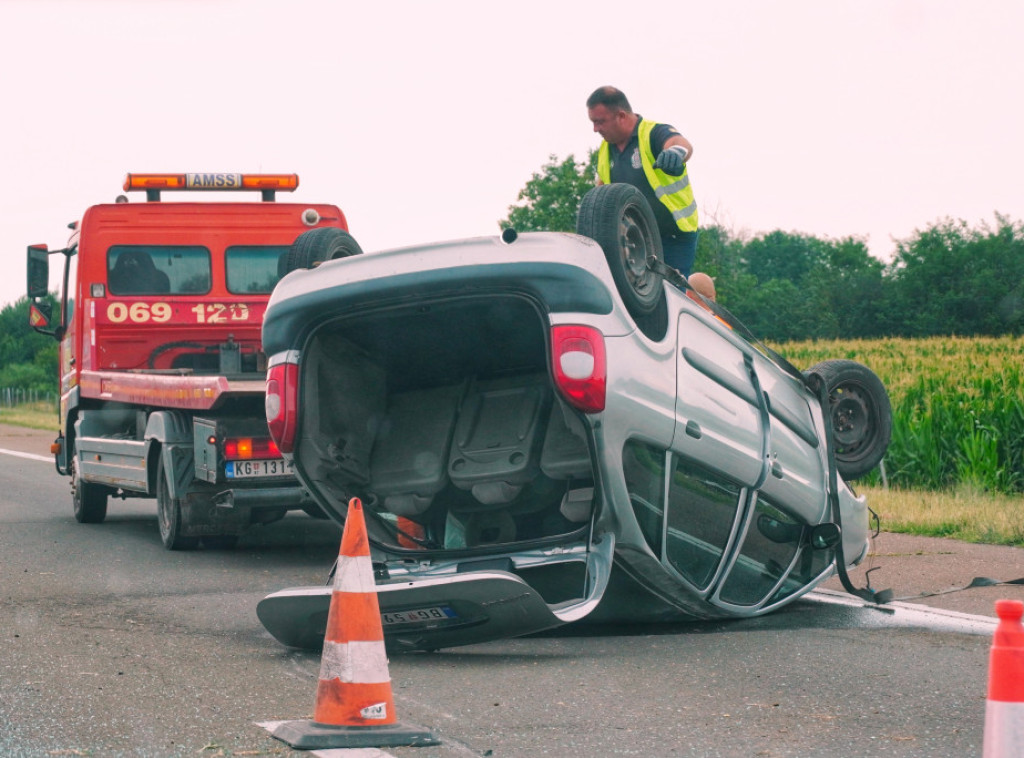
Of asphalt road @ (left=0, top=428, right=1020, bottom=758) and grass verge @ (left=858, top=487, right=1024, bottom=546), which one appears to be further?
grass verge @ (left=858, top=487, right=1024, bottom=546)

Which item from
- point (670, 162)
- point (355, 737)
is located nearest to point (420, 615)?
point (355, 737)

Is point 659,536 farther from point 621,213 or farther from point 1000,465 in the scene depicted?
point 1000,465

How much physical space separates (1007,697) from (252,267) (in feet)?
34.3

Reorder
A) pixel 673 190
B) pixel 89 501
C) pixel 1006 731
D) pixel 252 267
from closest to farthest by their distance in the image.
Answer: pixel 1006 731 < pixel 673 190 < pixel 89 501 < pixel 252 267

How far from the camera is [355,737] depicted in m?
4.59

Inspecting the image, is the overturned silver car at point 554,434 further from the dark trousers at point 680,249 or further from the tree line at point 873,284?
the tree line at point 873,284

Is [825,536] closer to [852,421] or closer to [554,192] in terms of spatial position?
[852,421]

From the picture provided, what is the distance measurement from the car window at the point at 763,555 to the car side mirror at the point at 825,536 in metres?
0.06

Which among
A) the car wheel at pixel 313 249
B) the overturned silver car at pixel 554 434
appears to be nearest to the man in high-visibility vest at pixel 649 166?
the overturned silver car at pixel 554 434

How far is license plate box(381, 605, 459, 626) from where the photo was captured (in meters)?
5.90

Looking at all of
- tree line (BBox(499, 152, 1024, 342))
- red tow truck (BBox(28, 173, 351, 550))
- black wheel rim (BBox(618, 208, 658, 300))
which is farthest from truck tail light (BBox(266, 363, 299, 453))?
A: tree line (BBox(499, 152, 1024, 342))

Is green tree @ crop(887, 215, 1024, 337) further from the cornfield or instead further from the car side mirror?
the car side mirror

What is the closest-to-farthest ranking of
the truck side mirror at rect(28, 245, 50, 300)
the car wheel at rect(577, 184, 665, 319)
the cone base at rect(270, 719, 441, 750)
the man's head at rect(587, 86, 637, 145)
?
the cone base at rect(270, 719, 441, 750), the car wheel at rect(577, 184, 665, 319), the man's head at rect(587, 86, 637, 145), the truck side mirror at rect(28, 245, 50, 300)

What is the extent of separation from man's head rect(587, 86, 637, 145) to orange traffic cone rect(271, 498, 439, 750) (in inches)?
140
